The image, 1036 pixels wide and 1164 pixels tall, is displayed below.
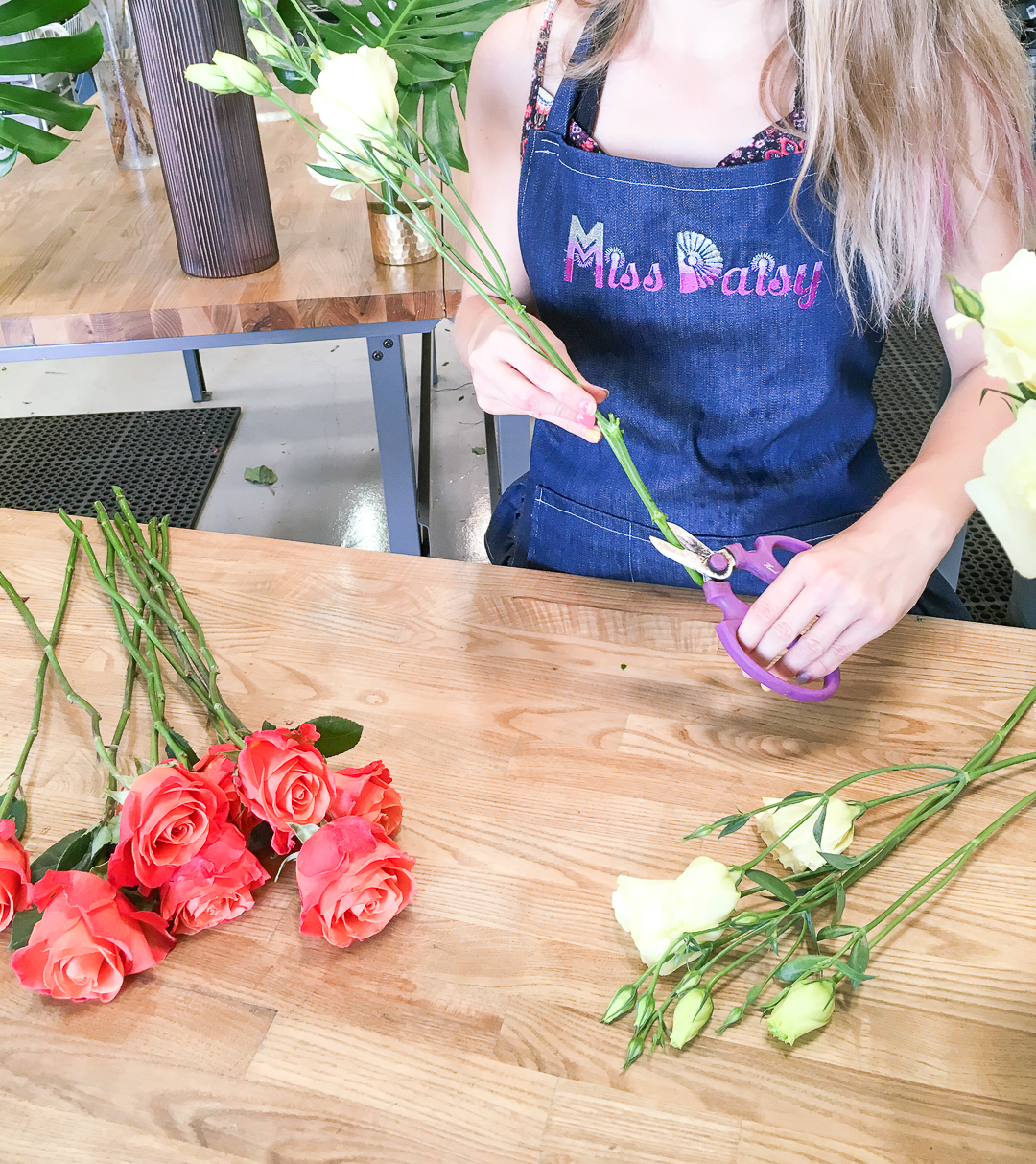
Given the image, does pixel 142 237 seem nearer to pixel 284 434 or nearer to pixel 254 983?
pixel 284 434

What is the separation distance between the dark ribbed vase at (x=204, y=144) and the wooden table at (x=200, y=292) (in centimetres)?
5

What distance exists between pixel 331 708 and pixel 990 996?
49cm

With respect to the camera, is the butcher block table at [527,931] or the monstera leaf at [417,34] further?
the monstera leaf at [417,34]

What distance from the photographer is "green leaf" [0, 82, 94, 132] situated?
137cm

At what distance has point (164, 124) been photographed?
Answer: 1354mm

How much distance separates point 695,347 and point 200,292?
82cm

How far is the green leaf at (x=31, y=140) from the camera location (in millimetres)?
1367

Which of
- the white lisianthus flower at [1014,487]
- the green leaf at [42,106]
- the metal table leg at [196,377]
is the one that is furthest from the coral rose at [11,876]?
the metal table leg at [196,377]

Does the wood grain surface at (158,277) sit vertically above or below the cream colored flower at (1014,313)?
below

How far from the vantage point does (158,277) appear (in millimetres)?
1565

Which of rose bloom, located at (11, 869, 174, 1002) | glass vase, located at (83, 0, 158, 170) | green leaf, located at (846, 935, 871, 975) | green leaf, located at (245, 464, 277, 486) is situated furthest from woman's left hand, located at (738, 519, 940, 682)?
green leaf, located at (245, 464, 277, 486)

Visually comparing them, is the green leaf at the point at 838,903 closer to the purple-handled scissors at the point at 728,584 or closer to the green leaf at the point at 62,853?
the purple-handled scissors at the point at 728,584

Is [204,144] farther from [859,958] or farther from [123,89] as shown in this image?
[859,958]

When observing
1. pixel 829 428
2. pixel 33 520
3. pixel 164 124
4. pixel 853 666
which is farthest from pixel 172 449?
pixel 853 666
